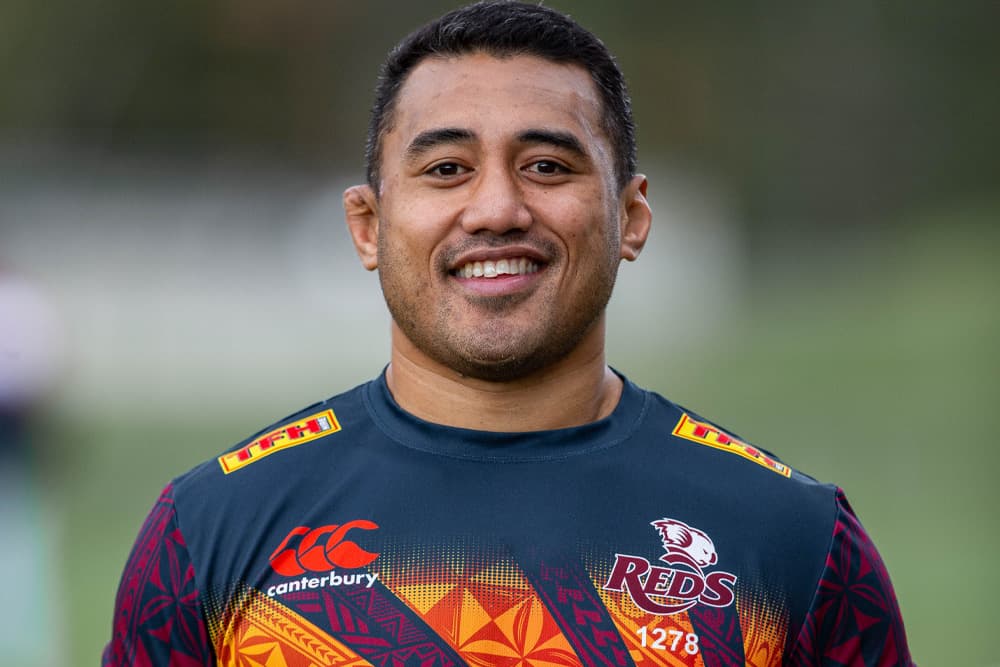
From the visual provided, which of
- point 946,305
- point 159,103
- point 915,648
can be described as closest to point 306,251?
point 159,103

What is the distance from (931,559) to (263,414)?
653 cm

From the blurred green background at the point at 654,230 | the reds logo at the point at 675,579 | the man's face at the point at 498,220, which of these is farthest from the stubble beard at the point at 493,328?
the blurred green background at the point at 654,230

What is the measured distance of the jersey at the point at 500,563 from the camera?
185 centimetres

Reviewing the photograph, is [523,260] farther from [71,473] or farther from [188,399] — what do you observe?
[188,399]

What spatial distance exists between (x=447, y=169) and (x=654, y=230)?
1474 centimetres

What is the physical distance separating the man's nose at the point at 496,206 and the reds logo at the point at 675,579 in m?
0.50

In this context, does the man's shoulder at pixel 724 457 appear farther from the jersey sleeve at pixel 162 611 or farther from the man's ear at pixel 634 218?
the jersey sleeve at pixel 162 611

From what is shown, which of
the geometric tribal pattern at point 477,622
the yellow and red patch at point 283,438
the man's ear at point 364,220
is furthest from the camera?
the man's ear at point 364,220

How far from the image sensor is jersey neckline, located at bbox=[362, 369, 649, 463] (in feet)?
6.63

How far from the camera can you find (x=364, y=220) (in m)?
2.21

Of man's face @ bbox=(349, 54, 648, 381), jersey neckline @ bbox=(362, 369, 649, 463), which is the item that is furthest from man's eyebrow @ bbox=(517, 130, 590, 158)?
jersey neckline @ bbox=(362, 369, 649, 463)

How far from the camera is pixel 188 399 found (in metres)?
12.5

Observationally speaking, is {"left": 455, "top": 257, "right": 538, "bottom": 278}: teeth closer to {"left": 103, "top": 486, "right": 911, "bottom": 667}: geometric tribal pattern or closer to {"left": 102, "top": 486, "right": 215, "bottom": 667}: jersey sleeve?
{"left": 103, "top": 486, "right": 911, "bottom": 667}: geometric tribal pattern

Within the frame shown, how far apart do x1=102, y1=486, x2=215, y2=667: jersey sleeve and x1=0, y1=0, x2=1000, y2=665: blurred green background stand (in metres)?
5.85
